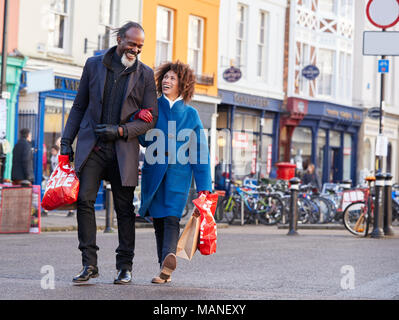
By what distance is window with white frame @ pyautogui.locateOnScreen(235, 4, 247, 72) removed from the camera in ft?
98.1

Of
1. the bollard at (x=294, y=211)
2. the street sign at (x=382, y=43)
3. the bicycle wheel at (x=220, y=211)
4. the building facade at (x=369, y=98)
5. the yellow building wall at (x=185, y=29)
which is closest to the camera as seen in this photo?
the street sign at (x=382, y=43)

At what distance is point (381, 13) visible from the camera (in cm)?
1390

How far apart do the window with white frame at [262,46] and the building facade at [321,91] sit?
1.37 m

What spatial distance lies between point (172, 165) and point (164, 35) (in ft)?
64.1

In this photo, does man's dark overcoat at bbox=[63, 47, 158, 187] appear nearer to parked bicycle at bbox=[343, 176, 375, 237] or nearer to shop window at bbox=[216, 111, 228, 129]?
parked bicycle at bbox=[343, 176, 375, 237]

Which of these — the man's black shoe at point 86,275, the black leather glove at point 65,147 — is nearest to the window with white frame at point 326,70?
the black leather glove at point 65,147

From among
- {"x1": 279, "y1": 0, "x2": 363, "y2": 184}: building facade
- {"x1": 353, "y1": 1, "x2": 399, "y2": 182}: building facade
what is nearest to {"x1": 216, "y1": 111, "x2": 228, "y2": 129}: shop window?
{"x1": 279, "y1": 0, "x2": 363, "y2": 184}: building facade

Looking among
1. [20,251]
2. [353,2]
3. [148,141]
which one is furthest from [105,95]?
[353,2]

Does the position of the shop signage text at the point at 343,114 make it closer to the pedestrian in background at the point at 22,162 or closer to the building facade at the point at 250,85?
the building facade at the point at 250,85

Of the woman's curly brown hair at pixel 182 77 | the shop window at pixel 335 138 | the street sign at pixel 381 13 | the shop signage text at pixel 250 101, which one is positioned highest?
the street sign at pixel 381 13

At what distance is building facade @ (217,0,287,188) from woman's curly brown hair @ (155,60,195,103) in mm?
19973

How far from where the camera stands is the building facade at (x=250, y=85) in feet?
95.3

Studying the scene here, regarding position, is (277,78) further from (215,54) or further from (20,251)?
(20,251)

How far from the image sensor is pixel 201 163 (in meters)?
Answer: 7.09
